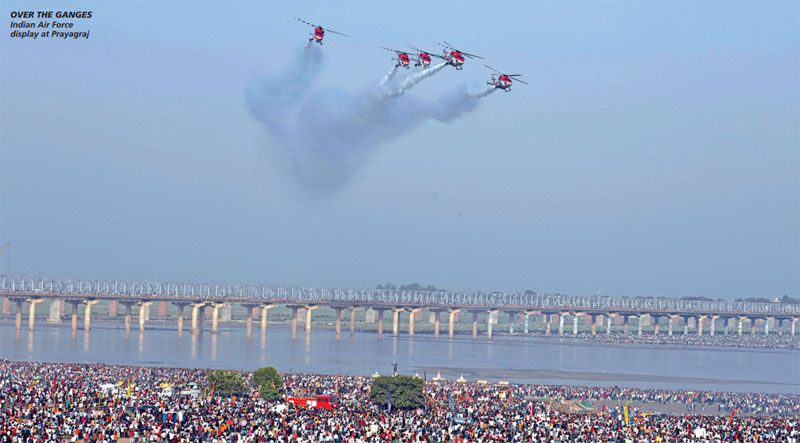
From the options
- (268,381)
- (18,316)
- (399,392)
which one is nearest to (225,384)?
(268,381)

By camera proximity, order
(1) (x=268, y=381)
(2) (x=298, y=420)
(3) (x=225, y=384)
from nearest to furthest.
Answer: (2) (x=298, y=420)
(3) (x=225, y=384)
(1) (x=268, y=381)

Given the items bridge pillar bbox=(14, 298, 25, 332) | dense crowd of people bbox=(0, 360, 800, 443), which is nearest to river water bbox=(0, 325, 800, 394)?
bridge pillar bbox=(14, 298, 25, 332)

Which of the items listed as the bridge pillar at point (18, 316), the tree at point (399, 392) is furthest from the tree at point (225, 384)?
the bridge pillar at point (18, 316)

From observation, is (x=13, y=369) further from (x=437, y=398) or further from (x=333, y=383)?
(x=437, y=398)

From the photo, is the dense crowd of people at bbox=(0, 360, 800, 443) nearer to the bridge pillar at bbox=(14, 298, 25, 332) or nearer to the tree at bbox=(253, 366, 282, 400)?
the tree at bbox=(253, 366, 282, 400)

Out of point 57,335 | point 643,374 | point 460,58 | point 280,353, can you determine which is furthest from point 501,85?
point 57,335

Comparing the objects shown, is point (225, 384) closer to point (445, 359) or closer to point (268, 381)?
point (268, 381)
